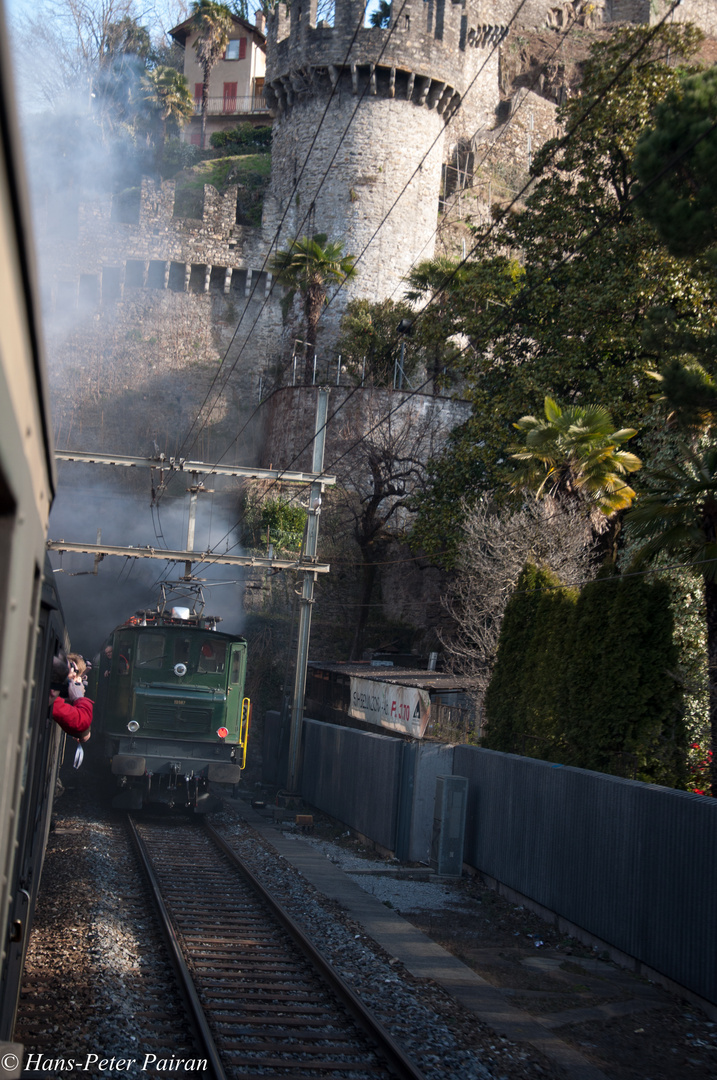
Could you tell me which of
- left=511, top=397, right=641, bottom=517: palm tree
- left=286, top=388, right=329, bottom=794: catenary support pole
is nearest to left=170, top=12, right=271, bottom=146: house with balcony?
left=286, top=388, right=329, bottom=794: catenary support pole

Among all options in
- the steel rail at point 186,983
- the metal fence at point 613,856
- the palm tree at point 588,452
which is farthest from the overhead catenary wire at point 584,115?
the steel rail at point 186,983

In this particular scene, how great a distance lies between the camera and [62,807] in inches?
720

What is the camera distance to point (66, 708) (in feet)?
21.5

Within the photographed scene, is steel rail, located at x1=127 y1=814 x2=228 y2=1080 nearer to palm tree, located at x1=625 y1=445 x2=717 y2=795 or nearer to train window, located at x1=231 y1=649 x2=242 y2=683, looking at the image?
train window, located at x1=231 y1=649 x2=242 y2=683

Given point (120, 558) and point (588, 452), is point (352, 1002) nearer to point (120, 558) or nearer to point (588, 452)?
point (588, 452)

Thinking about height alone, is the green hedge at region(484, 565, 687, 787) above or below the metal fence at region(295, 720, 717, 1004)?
above

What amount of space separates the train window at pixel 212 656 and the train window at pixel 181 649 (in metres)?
0.28

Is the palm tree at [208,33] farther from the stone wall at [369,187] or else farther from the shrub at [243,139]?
the stone wall at [369,187]

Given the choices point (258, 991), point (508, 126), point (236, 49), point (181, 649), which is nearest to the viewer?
point (258, 991)

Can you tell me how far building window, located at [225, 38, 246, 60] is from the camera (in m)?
62.7

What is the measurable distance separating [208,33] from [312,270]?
28147 mm

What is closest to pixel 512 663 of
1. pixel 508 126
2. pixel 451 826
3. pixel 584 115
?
pixel 451 826

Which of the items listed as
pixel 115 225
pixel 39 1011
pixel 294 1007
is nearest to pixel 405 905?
pixel 294 1007

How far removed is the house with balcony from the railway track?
5642 cm
